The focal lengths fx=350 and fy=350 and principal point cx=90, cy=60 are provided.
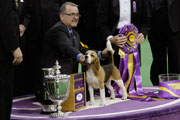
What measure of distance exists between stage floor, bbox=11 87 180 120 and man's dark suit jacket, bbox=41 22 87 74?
0.44 meters

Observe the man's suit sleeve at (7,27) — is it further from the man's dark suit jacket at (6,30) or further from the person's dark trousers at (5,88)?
the person's dark trousers at (5,88)

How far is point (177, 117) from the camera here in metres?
2.84

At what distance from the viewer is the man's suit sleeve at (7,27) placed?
232 centimetres

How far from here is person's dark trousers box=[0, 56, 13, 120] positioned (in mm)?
2369

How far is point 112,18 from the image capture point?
372 centimetres

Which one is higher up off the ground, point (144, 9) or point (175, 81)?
point (144, 9)

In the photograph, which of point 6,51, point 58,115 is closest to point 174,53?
point 58,115

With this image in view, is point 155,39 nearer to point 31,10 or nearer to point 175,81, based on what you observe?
point 175,81

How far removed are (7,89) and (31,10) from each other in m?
1.66

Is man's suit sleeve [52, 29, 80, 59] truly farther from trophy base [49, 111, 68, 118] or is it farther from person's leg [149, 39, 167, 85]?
person's leg [149, 39, 167, 85]

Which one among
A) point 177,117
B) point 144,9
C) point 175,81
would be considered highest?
point 144,9

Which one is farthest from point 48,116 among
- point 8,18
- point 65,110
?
point 8,18

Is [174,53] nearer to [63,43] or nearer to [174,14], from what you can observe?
[174,14]

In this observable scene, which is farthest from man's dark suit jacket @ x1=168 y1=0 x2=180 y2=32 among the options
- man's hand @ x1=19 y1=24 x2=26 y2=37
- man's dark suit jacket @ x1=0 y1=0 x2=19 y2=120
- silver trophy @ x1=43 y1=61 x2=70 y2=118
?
man's dark suit jacket @ x1=0 y1=0 x2=19 y2=120
